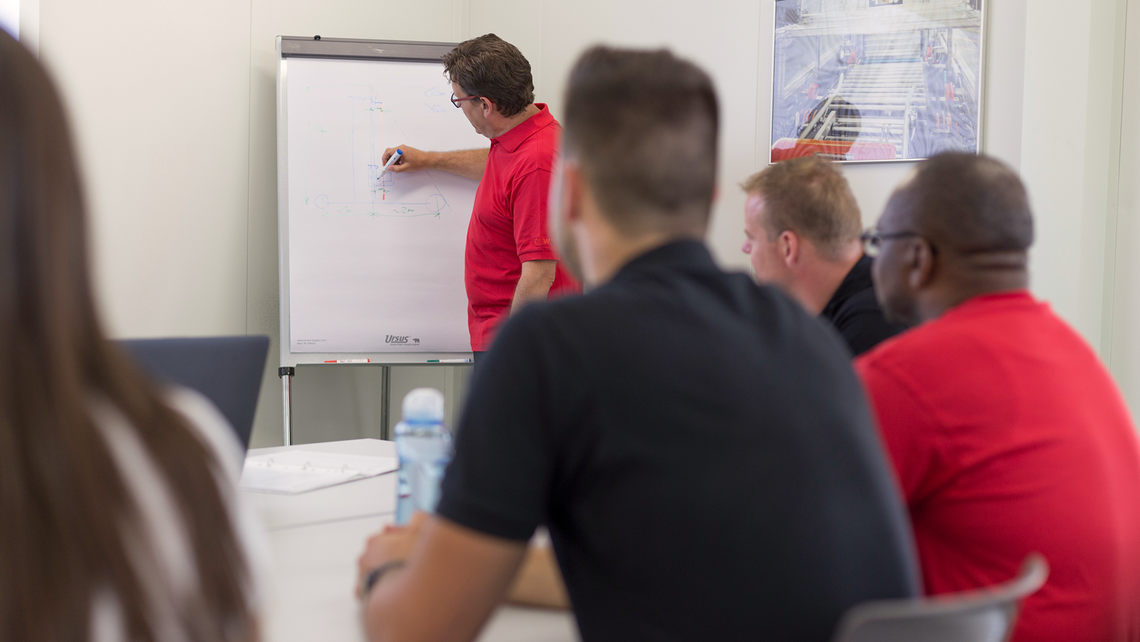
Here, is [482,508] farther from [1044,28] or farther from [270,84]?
[270,84]

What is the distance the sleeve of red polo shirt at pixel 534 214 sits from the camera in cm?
303

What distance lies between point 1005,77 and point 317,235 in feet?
8.04

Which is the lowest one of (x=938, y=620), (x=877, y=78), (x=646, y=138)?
(x=938, y=620)

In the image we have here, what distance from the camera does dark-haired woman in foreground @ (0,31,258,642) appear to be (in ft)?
1.68

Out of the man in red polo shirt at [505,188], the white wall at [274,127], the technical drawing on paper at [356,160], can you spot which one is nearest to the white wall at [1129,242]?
the white wall at [274,127]

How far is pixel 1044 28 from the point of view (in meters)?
2.79

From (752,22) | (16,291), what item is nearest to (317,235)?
(752,22)

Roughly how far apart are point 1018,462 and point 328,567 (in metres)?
0.91

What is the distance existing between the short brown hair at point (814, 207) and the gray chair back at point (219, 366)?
1.33 m

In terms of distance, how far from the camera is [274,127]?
3.77 meters

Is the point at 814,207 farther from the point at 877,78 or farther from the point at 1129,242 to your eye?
the point at 877,78

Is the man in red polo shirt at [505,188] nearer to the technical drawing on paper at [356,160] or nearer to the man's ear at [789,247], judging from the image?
the technical drawing on paper at [356,160]

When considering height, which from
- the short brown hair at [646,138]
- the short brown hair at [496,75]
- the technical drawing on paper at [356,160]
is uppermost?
the short brown hair at [496,75]

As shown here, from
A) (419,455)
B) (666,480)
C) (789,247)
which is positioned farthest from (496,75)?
(666,480)
